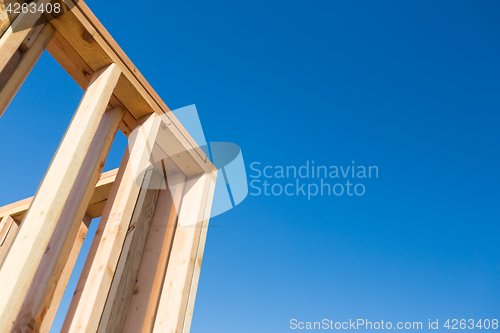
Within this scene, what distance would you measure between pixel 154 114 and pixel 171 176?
531 millimetres

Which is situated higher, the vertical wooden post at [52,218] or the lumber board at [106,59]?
the lumber board at [106,59]

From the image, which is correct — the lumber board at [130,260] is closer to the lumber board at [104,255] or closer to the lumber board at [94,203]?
the lumber board at [104,255]

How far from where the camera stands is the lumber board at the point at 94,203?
235 cm

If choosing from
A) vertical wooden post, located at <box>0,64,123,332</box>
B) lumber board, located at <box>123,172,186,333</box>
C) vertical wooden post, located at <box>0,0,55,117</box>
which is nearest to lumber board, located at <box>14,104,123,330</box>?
vertical wooden post, located at <box>0,64,123,332</box>

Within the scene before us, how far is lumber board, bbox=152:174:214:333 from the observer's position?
5.48 ft

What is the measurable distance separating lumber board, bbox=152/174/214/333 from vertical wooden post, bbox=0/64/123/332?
69 cm

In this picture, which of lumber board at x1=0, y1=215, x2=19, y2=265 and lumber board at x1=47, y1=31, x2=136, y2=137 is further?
lumber board at x1=0, y1=215, x2=19, y2=265

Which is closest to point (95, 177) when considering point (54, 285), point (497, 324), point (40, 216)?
point (40, 216)

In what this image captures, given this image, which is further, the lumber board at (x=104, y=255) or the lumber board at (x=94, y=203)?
the lumber board at (x=94, y=203)

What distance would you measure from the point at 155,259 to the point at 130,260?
0.14 m

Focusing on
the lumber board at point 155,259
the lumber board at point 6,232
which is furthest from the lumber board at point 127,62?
the lumber board at point 6,232

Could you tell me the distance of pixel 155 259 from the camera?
6.23 ft

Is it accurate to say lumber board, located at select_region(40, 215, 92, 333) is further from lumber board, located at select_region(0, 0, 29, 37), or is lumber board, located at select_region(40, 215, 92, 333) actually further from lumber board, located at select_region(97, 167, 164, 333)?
lumber board, located at select_region(0, 0, 29, 37)

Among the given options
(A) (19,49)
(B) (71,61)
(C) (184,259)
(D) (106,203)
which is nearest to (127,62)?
(B) (71,61)
